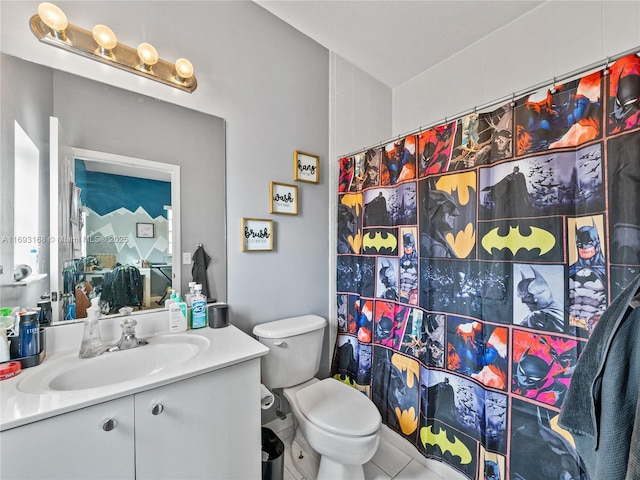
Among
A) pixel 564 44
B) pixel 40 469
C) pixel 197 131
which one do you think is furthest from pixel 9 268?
pixel 564 44

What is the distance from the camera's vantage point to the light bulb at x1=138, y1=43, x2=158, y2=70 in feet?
3.89

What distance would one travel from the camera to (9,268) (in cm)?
96

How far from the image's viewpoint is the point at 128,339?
1.09 metres

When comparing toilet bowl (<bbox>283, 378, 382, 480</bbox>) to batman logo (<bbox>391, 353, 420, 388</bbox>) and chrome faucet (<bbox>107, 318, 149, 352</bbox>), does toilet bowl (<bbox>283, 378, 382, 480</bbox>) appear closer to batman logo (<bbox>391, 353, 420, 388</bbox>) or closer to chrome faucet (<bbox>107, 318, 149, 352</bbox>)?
batman logo (<bbox>391, 353, 420, 388</bbox>)

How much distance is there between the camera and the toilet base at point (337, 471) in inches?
49.1

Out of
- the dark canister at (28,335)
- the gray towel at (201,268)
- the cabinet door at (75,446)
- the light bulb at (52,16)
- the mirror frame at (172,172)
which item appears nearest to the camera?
the cabinet door at (75,446)

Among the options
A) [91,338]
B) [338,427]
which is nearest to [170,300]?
[91,338]

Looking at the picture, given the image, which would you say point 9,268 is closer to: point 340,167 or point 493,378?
point 340,167

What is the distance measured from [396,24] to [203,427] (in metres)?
2.29

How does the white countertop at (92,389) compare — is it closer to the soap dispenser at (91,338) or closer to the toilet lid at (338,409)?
the soap dispenser at (91,338)

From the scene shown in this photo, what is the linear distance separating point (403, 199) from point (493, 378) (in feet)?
3.07

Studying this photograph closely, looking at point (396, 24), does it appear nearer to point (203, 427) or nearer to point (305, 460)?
point (203, 427)

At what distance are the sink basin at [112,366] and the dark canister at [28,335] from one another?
67 millimetres

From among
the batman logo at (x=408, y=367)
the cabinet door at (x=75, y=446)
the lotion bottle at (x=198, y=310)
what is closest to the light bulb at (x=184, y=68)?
the lotion bottle at (x=198, y=310)
